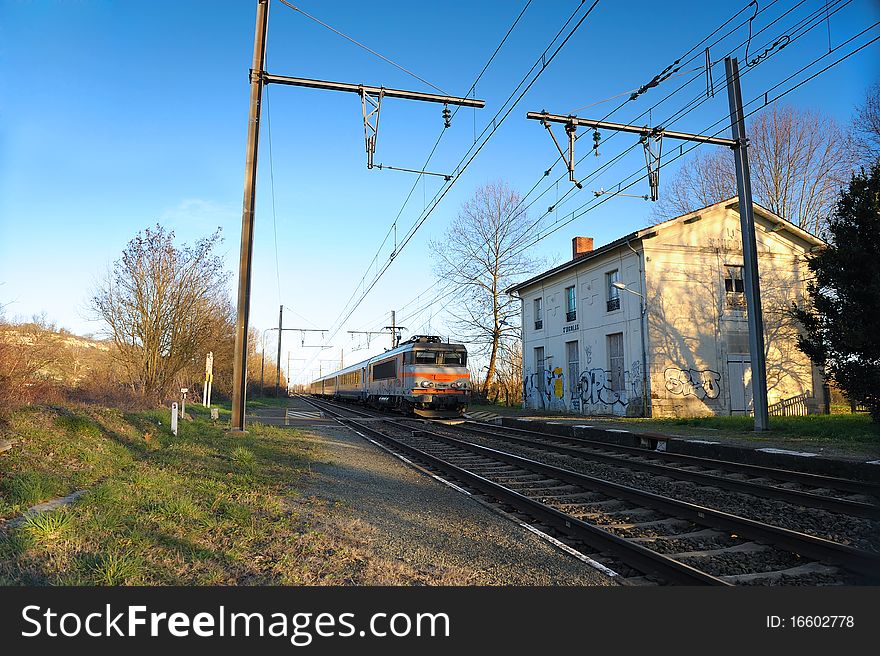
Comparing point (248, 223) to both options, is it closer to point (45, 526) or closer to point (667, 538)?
point (45, 526)

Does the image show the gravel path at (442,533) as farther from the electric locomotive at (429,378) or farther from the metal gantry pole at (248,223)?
the electric locomotive at (429,378)

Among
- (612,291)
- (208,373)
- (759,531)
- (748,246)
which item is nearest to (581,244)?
(612,291)

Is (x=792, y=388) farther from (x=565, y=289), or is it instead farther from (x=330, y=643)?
(x=330, y=643)

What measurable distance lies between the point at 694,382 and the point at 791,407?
16.9 ft

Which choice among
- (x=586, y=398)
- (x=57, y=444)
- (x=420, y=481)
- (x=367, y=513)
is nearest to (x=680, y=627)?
(x=367, y=513)

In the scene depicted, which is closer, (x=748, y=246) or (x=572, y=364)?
(x=748, y=246)

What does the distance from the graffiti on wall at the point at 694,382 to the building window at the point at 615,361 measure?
2150 millimetres

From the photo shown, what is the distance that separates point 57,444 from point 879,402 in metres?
16.7

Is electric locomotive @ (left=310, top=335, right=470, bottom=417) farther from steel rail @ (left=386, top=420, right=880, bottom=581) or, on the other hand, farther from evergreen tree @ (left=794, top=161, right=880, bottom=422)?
steel rail @ (left=386, top=420, right=880, bottom=581)

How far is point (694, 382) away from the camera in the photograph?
23.2 meters

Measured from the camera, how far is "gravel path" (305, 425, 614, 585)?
14.2 feet

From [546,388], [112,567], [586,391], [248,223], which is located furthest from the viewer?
[546,388]

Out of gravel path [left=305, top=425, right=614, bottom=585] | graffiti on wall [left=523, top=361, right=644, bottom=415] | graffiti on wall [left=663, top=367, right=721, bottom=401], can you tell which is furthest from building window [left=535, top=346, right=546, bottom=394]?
gravel path [left=305, top=425, right=614, bottom=585]

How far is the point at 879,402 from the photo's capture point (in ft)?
41.7
